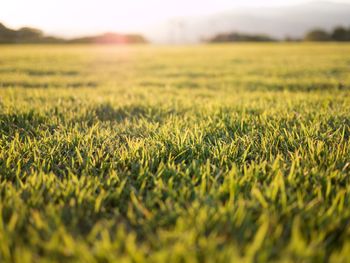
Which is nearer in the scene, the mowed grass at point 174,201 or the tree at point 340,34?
the mowed grass at point 174,201

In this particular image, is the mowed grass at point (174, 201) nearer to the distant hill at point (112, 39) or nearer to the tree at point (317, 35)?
the distant hill at point (112, 39)

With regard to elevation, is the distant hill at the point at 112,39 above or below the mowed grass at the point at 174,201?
above

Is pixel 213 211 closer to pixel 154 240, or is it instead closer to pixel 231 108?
pixel 154 240

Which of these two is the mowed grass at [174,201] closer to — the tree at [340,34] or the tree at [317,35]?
the tree at [340,34]

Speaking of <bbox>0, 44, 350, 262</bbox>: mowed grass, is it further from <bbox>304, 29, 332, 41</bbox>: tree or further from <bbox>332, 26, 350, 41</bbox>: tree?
<bbox>304, 29, 332, 41</bbox>: tree

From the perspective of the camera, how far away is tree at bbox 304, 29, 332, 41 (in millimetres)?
88194

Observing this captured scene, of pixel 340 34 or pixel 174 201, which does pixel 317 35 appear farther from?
pixel 174 201

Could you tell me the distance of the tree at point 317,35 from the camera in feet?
289

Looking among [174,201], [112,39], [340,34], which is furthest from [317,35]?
[174,201]

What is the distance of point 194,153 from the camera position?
213 centimetres

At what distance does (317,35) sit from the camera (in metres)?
91.2

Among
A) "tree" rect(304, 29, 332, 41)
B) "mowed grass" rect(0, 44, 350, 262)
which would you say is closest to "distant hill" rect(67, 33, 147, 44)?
"tree" rect(304, 29, 332, 41)

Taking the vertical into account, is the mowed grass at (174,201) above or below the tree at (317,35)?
below

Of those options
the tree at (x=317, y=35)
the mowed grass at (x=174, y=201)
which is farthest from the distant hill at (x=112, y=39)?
the mowed grass at (x=174, y=201)
